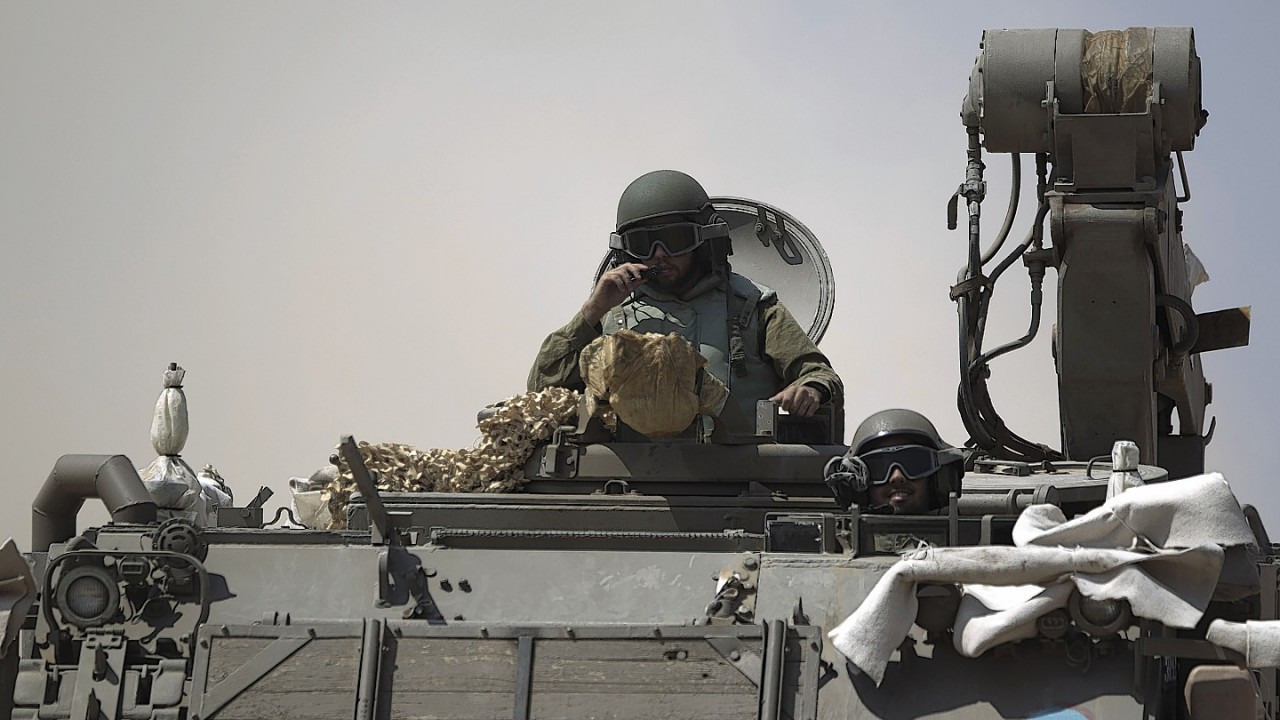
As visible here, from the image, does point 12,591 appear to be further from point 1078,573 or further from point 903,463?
point 1078,573

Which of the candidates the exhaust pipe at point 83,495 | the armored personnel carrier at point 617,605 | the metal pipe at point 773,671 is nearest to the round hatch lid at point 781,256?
the armored personnel carrier at point 617,605

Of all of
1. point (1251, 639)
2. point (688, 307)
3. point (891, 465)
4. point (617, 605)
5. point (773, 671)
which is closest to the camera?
point (1251, 639)

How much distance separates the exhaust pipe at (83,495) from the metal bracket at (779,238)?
5108 mm

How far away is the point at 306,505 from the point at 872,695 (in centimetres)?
703

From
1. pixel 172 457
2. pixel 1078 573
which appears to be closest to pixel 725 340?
pixel 1078 573

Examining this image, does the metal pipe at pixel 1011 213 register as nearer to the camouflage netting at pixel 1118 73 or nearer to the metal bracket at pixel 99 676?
the camouflage netting at pixel 1118 73

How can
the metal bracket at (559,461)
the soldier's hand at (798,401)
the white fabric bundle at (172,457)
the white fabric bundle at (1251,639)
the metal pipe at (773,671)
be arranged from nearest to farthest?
the white fabric bundle at (1251,639)
the metal pipe at (773,671)
the metal bracket at (559,461)
the soldier's hand at (798,401)
the white fabric bundle at (172,457)

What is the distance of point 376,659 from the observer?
791 cm

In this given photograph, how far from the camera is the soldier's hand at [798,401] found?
434 inches

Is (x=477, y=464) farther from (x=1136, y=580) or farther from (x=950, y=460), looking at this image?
(x=1136, y=580)

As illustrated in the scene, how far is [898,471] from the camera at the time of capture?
9156mm

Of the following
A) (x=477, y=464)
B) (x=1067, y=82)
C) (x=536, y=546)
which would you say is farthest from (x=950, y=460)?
(x=1067, y=82)

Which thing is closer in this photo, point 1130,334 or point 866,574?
point 866,574

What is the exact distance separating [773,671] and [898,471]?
1.89 m
